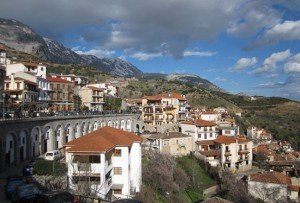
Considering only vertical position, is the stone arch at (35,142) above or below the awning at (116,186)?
above

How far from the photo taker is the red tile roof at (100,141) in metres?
40.4

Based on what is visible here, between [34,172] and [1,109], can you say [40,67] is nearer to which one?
[1,109]

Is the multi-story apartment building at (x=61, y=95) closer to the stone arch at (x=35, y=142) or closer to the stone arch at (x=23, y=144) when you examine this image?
the stone arch at (x=35, y=142)

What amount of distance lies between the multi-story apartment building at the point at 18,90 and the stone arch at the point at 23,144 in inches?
943

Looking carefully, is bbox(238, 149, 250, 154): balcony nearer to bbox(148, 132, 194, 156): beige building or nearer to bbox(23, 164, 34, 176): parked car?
bbox(148, 132, 194, 156): beige building

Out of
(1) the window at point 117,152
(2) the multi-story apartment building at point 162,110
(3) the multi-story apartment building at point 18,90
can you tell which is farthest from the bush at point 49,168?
(2) the multi-story apartment building at point 162,110

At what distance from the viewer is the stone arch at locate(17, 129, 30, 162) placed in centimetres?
5238

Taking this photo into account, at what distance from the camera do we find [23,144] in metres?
53.8

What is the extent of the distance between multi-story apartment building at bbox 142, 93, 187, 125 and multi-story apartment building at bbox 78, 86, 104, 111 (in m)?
13.0

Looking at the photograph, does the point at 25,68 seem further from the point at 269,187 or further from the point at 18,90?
the point at 269,187

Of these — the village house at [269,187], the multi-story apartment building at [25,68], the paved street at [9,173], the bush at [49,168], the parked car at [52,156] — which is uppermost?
the multi-story apartment building at [25,68]

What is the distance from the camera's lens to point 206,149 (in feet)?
295

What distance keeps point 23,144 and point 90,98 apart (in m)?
55.1

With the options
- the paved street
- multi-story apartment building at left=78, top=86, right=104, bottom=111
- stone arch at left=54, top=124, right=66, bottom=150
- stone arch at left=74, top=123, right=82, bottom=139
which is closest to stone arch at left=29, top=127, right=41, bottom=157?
the paved street
